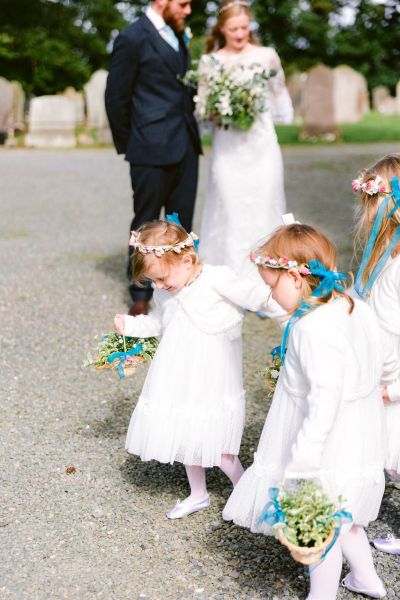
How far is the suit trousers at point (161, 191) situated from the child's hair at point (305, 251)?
10.6 ft

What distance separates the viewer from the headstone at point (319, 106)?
66.9 feet

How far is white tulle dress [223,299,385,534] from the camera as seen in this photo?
2596 millimetres

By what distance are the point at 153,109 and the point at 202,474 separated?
330 cm

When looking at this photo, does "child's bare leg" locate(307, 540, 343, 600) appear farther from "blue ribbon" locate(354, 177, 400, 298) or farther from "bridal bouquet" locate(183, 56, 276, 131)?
"bridal bouquet" locate(183, 56, 276, 131)

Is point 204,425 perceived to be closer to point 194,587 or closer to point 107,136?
point 194,587

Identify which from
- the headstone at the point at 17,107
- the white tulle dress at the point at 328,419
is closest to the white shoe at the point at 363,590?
the white tulle dress at the point at 328,419

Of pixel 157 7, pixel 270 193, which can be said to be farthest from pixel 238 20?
pixel 270 193

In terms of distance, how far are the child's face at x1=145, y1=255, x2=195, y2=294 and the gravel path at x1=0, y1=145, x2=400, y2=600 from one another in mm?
998

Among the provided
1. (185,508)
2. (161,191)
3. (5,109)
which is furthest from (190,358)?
(5,109)

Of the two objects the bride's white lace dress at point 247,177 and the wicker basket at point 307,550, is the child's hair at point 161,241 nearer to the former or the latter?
the wicker basket at point 307,550

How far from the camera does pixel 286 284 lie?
277 centimetres

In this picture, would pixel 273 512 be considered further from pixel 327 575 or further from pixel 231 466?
pixel 231 466

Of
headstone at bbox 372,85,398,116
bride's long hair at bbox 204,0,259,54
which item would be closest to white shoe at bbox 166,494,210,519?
bride's long hair at bbox 204,0,259,54

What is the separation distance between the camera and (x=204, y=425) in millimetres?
3346
